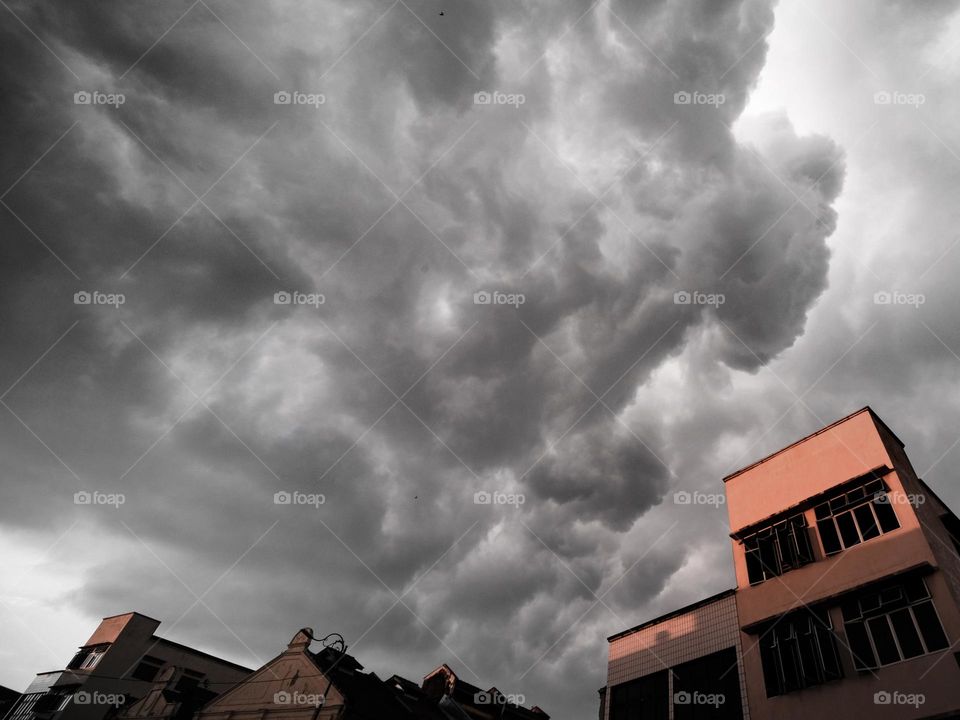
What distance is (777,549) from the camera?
2206 centimetres

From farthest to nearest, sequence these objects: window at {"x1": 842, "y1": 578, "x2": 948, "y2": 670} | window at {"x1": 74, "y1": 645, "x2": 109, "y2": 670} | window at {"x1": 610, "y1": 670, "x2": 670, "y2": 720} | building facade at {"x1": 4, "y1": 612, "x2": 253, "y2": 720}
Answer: window at {"x1": 74, "y1": 645, "x2": 109, "y2": 670} → building facade at {"x1": 4, "y1": 612, "x2": 253, "y2": 720} → window at {"x1": 610, "y1": 670, "x2": 670, "y2": 720} → window at {"x1": 842, "y1": 578, "x2": 948, "y2": 670}

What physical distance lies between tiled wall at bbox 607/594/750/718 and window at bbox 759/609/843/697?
1302mm

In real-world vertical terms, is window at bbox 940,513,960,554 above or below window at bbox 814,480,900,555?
above

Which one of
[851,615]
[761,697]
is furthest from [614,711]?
[851,615]

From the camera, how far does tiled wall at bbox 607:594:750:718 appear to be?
22.5m

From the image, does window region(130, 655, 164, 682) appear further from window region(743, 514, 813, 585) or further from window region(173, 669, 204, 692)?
window region(743, 514, 813, 585)

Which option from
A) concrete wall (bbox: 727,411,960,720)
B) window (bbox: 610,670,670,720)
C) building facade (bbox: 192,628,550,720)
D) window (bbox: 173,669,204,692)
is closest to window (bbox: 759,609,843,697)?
concrete wall (bbox: 727,411,960,720)

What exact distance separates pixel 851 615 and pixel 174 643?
5746cm

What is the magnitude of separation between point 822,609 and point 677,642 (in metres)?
6.75

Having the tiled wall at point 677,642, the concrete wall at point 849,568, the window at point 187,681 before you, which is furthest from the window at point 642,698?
the window at point 187,681

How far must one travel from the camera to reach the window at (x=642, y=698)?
22797 mm

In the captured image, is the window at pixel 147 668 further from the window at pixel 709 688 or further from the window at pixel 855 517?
the window at pixel 855 517

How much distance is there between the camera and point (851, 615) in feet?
61.2

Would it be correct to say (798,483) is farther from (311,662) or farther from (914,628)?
(311,662)
